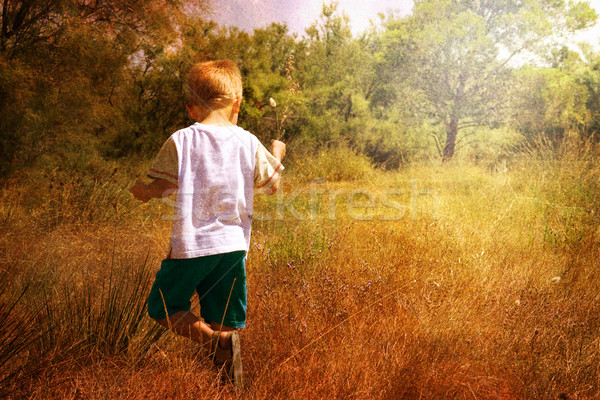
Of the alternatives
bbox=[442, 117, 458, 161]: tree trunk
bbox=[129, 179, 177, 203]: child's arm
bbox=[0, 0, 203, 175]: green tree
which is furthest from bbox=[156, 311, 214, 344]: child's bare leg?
bbox=[442, 117, 458, 161]: tree trunk

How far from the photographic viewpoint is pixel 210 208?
1580mm

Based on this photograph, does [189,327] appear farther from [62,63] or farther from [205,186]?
[62,63]

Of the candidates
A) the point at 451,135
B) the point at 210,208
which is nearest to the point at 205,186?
the point at 210,208

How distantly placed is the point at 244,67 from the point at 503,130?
35.1 ft

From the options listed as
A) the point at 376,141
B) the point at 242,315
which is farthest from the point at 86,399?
the point at 376,141

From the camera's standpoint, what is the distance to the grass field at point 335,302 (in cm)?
164

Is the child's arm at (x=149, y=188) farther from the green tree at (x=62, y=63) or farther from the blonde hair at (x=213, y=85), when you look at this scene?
the green tree at (x=62, y=63)

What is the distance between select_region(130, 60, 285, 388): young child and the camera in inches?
61.1

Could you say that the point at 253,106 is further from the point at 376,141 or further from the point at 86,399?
the point at 86,399

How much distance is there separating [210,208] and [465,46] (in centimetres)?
1364

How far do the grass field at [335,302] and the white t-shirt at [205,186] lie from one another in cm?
44

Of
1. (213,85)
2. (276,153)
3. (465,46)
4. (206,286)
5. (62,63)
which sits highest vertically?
(465,46)

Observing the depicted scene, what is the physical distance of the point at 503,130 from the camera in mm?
15047

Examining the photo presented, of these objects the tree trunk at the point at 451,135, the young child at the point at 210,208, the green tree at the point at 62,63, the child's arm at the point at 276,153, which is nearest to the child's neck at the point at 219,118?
the young child at the point at 210,208
